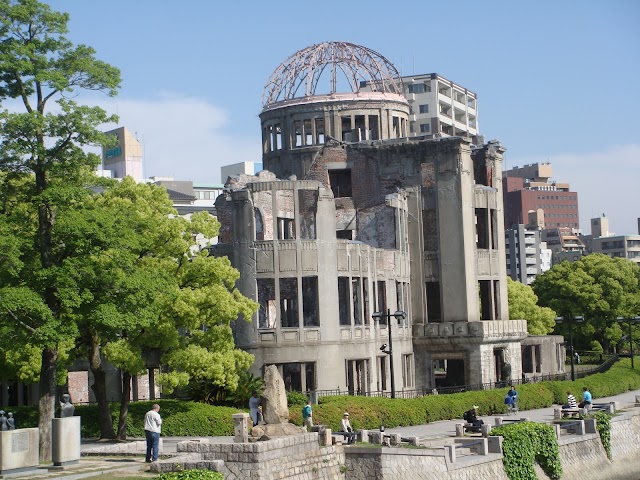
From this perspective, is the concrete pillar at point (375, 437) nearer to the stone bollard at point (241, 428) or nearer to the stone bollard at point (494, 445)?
the stone bollard at point (494, 445)

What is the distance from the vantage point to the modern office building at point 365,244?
57.2m

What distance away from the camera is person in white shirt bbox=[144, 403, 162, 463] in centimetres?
3403

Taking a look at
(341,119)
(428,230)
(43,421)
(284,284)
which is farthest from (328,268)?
(43,421)

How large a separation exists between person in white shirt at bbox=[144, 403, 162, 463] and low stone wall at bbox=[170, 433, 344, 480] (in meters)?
0.70

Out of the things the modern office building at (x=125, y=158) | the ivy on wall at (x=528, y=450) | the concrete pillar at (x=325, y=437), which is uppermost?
the modern office building at (x=125, y=158)

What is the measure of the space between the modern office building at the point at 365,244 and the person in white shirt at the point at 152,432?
2209 cm

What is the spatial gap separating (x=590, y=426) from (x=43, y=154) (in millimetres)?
24974

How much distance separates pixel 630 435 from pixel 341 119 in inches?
1044

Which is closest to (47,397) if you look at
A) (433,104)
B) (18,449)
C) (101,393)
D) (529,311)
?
(101,393)

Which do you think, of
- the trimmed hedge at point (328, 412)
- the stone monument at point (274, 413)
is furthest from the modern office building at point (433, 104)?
the stone monument at point (274, 413)

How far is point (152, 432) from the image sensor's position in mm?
34312

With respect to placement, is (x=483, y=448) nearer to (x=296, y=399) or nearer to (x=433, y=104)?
(x=296, y=399)

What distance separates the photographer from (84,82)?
4178 cm

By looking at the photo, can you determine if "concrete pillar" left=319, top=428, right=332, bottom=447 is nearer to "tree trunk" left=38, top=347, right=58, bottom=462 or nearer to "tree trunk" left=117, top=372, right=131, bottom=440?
"tree trunk" left=38, top=347, right=58, bottom=462
